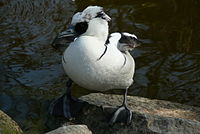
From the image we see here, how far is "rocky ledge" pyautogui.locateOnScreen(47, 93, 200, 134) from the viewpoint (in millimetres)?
4109

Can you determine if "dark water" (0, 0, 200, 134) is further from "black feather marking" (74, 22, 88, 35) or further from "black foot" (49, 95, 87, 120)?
"black feather marking" (74, 22, 88, 35)

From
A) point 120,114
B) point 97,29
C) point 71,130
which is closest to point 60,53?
point 120,114

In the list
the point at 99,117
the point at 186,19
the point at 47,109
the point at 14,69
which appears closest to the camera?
the point at 99,117

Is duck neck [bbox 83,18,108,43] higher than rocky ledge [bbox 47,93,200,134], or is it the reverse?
duck neck [bbox 83,18,108,43]

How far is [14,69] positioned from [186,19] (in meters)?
2.61

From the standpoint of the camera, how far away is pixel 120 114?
438cm

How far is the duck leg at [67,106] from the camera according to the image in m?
4.53

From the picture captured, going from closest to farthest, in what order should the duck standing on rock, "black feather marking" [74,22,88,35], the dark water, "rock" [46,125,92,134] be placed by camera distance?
1. "rock" [46,125,92,134]
2. the duck standing on rock
3. "black feather marking" [74,22,88,35]
4. the dark water

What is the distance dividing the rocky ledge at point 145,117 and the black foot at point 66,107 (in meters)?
0.05

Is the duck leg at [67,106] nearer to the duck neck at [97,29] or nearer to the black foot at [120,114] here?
the black foot at [120,114]

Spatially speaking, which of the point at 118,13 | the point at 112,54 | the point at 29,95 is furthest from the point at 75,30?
the point at 118,13

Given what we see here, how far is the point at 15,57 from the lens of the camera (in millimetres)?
6312

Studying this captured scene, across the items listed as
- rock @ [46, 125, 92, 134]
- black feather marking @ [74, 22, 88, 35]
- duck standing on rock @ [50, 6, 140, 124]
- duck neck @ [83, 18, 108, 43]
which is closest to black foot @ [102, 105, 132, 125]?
duck standing on rock @ [50, 6, 140, 124]

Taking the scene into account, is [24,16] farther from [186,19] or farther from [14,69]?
[186,19]
